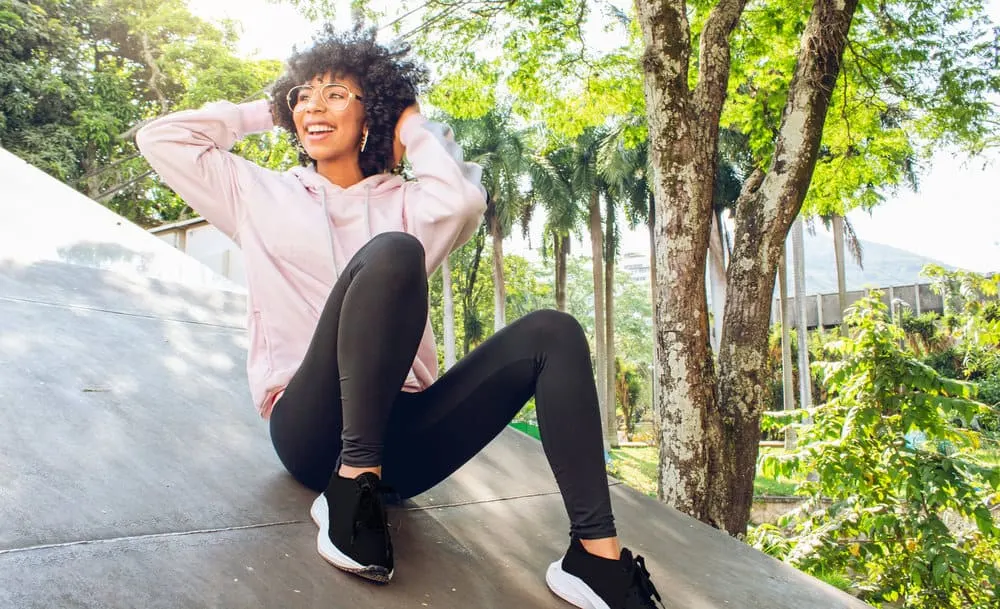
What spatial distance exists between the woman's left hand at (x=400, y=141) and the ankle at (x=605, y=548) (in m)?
1.21

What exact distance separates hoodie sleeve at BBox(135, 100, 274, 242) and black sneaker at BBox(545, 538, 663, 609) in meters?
1.20

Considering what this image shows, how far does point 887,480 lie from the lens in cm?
367

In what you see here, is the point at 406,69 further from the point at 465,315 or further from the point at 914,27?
the point at 465,315

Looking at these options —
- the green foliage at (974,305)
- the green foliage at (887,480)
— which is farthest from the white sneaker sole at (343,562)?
the green foliage at (974,305)

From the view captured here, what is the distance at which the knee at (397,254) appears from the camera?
1.56 metres

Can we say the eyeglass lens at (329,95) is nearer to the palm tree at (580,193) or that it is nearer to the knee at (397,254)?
the knee at (397,254)

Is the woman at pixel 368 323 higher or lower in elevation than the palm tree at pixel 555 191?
lower

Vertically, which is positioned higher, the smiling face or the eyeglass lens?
the eyeglass lens

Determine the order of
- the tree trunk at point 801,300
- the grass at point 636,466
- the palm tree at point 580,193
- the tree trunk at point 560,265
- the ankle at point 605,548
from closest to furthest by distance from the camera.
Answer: the ankle at point 605,548 < the grass at point 636,466 < the tree trunk at point 801,300 < the palm tree at point 580,193 < the tree trunk at point 560,265

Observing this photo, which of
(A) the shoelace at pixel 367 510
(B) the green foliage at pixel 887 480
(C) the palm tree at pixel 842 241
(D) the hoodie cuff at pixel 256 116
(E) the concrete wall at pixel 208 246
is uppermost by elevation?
(C) the palm tree at pixel 842 241

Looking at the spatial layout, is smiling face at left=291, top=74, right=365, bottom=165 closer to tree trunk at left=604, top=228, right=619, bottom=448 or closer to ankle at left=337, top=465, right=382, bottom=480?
ankle at left=337, top=465, right=382, bottom=480

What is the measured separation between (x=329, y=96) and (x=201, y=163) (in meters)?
0.41

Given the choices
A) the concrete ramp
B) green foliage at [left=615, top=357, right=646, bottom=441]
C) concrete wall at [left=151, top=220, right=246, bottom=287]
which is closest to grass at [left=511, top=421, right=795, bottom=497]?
green foliage at [left=615, top=357, right=646, bottom=441]

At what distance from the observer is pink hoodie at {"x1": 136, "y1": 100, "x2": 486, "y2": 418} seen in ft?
6.24
